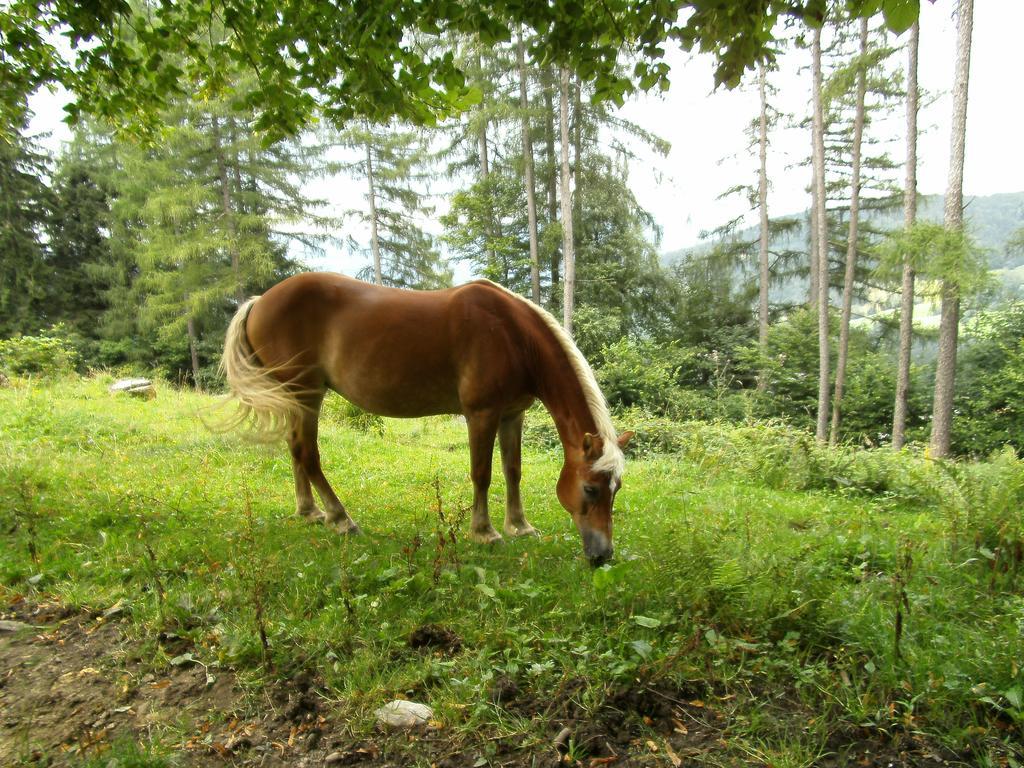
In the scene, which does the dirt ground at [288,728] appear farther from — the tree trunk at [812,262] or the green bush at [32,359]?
the tree trunk at [812,262]

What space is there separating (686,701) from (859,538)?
2526mm

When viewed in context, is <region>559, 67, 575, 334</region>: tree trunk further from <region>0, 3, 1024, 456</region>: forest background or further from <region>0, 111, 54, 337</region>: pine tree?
<region>0, 111, 54, 337</region>: pine tree

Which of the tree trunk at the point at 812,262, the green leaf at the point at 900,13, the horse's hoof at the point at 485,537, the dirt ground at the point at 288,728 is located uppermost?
the tree trunk at the point at 812,262

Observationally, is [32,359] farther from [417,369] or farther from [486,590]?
[486,590]

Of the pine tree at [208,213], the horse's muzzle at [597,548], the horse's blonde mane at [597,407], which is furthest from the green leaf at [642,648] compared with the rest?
the pine tree at [208,213]

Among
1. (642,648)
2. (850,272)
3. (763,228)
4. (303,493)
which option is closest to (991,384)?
(850,272)

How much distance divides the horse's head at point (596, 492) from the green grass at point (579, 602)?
15cm

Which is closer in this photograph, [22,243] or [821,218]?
[821,218]

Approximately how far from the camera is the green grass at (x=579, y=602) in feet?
6.10

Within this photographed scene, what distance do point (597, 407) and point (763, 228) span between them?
2202 cm

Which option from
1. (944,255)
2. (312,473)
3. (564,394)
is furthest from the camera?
(944,255)

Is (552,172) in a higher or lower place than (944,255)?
higher

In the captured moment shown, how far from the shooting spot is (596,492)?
3.30m

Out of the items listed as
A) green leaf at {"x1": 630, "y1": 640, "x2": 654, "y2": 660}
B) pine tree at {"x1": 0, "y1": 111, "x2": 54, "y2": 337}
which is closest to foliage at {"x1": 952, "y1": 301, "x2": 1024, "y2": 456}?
green leaf at {"x1": 630, "y1": 640, "x2": 654, "y2": 660}
